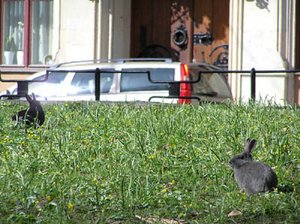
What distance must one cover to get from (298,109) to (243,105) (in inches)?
29.7

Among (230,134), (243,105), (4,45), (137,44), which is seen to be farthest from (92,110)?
(4,45)

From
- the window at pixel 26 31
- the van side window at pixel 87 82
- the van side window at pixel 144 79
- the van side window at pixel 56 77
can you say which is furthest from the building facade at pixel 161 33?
the van side window at pixel 56 77

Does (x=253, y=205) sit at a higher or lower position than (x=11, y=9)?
lower

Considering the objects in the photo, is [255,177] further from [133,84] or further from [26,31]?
[26,31]

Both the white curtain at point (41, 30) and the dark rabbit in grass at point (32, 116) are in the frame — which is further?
the white curtain at point (41, 30)

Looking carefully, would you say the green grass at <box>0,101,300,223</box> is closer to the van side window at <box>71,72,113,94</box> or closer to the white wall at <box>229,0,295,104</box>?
the van side window at <box>71,72,113,94</box>

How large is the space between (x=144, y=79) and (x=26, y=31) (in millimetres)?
7796

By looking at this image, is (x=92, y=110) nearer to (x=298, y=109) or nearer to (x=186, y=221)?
(x=298, y=109)

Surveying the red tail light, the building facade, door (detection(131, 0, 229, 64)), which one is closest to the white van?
the red tail light

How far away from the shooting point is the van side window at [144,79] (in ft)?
54.4

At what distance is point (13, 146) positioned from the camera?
31.2ft

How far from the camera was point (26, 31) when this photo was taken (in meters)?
23.7

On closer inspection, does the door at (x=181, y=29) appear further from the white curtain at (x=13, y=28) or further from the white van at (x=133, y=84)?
the white van at (x=133, y=84)

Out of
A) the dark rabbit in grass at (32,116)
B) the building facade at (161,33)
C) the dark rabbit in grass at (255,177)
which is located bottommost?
the dark rabbit in grass at (255,177)
